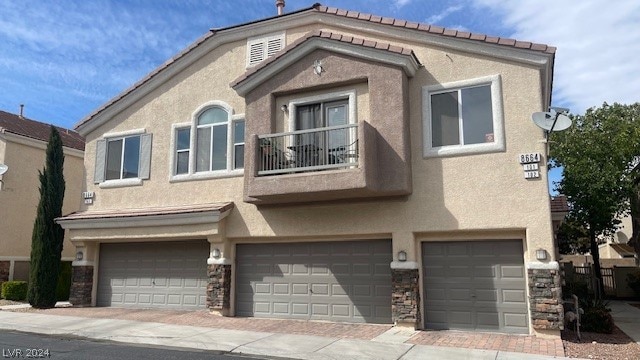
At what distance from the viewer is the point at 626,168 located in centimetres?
2248

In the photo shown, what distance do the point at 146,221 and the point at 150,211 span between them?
0.35 meters

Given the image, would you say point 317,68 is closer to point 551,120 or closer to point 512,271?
point 551,120

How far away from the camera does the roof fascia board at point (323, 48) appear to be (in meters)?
12.0

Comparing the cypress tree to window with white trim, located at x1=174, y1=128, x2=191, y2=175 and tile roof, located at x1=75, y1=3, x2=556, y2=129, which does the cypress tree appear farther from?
window with white trim, located at x1=174, y1=128, x2=191, y2=175

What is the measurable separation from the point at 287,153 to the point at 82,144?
14.7m

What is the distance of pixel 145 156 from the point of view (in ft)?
50.9

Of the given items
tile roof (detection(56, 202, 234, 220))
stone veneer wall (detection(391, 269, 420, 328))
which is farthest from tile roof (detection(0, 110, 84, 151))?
stone veneer wall (detection(391, 269, 420, 328))

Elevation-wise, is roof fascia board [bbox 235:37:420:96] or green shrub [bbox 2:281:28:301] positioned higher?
roof fascia board [bbox 235:37:420:96]

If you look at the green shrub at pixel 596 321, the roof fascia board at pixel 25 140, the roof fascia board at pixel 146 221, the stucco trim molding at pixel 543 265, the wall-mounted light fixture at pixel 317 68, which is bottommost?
the green shrub at pixel 596 321

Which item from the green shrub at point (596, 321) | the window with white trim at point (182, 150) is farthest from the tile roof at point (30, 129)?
the green shrub at point (596, 321)

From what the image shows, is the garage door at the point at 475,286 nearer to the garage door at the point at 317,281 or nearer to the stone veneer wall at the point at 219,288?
the garage door at the point at 317,281

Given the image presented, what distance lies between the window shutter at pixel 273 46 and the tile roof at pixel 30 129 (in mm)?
11505

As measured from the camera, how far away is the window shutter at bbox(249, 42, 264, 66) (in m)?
14.7

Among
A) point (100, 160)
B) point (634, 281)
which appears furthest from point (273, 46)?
point (634, 281)
